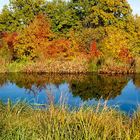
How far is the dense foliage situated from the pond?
3648 millimetres

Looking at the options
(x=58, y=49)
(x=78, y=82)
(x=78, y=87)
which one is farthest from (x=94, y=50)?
(x=78, y=87)

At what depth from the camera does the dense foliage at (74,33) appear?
33.0 m

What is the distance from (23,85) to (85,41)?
47.3ft

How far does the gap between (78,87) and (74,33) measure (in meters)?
17.1

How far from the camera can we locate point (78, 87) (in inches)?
891

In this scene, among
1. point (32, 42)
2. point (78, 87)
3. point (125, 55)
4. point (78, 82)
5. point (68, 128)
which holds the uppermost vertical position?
point (32, 42)

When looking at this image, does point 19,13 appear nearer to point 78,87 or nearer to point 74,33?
point 74,33

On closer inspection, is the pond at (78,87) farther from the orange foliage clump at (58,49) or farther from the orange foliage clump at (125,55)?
the orange foliage clump at (58,49)

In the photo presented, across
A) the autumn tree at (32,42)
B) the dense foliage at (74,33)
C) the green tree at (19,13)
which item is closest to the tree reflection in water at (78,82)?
the dense foliage at (74,33)

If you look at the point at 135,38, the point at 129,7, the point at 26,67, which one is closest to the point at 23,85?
the point at 26,67

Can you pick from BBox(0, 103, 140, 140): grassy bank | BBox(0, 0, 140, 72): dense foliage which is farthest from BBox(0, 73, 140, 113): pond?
BBox(0, 103, 140, 140): grassy bank

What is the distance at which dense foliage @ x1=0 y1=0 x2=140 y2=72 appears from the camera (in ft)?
108

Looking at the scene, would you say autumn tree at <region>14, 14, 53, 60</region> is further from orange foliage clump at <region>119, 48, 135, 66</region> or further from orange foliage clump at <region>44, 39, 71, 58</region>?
orange foliage clump at <region>119, 48, 135, 66</region>

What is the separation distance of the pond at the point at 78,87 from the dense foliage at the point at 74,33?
12.0 feet
